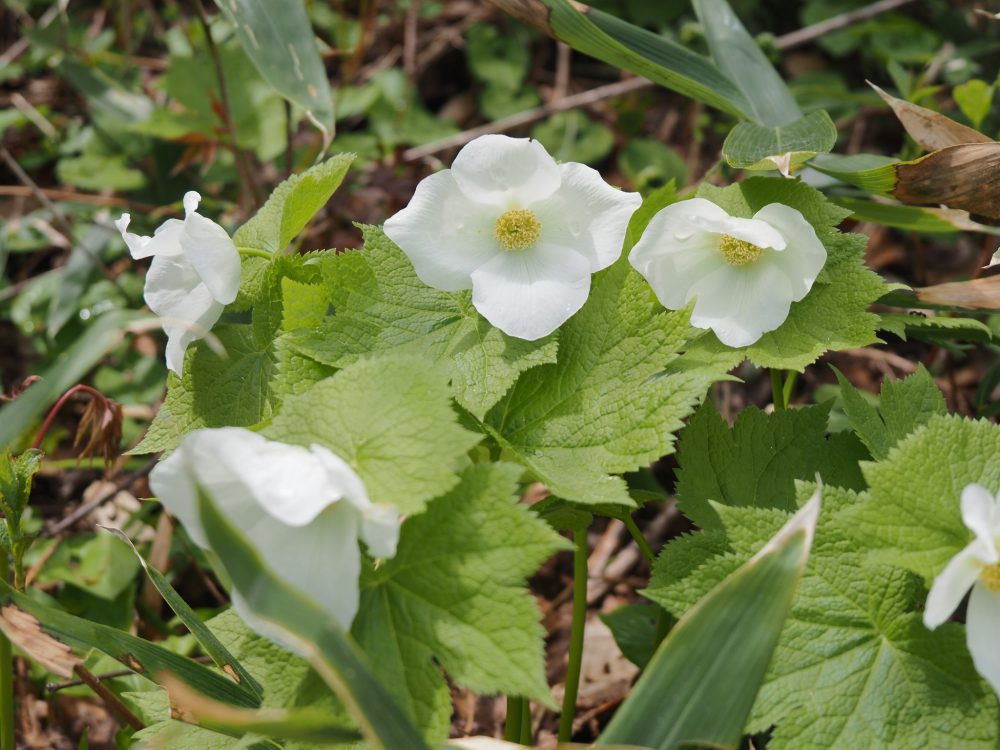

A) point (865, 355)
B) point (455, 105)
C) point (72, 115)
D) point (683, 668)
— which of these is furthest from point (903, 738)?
point (72, 115)

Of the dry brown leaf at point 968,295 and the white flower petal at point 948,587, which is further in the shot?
the dry brown leaf at point 968,295

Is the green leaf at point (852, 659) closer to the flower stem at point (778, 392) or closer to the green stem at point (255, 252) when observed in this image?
the flower stem at point (778, 392)

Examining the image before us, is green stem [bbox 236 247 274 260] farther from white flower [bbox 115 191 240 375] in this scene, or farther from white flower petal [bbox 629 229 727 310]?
white flower petal [bbox 629 229 727 310]

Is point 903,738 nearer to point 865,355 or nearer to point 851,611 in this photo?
point 851,611

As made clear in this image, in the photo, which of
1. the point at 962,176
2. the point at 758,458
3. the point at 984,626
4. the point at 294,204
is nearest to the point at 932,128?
the point at 962,176

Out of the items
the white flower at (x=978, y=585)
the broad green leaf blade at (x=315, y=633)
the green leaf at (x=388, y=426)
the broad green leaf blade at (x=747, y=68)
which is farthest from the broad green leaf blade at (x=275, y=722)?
the broad green leaf blade at (x=747, y=68)

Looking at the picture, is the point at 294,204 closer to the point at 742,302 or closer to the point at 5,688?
the point at 742,302
